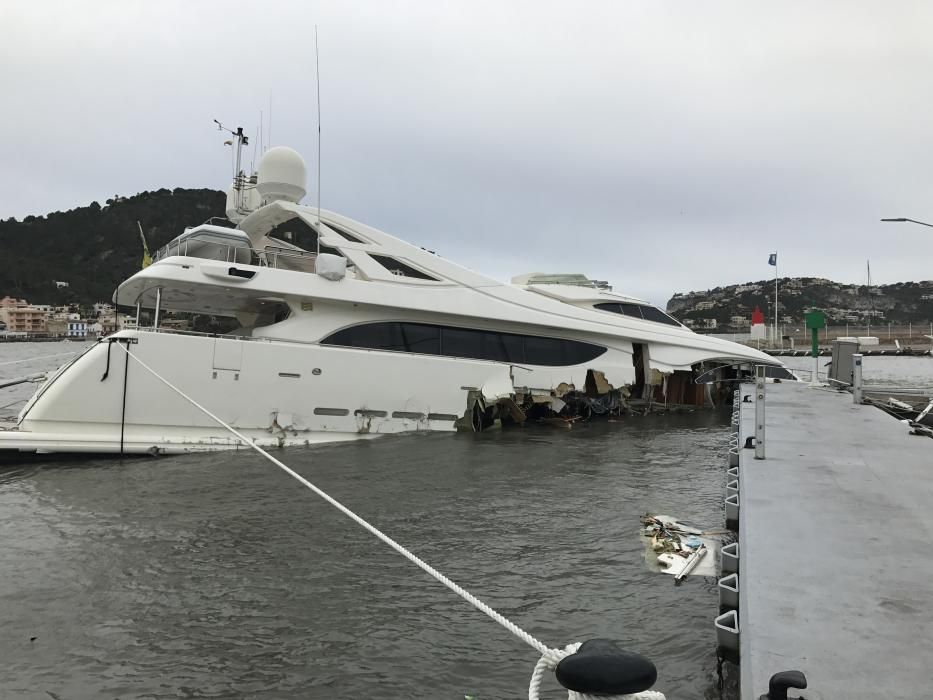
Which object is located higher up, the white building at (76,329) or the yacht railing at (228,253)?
the white building at (76,329)

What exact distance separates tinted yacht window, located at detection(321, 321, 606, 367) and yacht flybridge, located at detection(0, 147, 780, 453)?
3 centimetres

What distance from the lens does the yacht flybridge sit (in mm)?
9805

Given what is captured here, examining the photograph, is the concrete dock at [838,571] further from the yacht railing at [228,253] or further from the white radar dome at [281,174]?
the white radar dome at [281,174]

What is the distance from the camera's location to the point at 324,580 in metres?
5.11

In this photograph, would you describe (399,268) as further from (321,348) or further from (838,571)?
(838,571)

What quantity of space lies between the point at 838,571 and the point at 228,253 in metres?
11.3

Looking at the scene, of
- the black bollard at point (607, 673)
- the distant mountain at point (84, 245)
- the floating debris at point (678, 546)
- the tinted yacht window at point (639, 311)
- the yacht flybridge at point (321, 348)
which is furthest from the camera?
the distant mountain at point (84, 245)

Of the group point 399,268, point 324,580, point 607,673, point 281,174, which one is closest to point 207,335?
point 281,174

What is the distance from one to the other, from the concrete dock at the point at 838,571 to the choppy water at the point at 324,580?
84 centimetres

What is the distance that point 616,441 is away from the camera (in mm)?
12203

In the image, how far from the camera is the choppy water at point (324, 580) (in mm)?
3781

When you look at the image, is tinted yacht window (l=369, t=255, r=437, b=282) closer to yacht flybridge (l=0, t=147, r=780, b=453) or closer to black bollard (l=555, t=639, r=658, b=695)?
yacht flybridge (l=0, t=147, r=780, b=453)

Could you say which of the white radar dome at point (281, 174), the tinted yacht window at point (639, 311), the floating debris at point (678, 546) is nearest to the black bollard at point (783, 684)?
the floating debris at point (678, 546)

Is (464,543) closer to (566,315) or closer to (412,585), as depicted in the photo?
(412,585)
